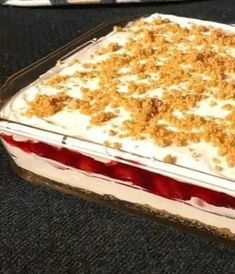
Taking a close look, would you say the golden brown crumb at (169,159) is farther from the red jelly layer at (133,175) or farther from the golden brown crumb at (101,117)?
the golden brown crumb at (101,117)

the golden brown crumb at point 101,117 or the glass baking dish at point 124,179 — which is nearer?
the glass baking dish at point 124,179

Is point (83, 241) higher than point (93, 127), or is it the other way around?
point (93, 127)

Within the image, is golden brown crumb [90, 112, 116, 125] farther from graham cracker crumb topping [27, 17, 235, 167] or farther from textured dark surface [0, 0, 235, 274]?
textured dark surface [0, 0, 235, 274]

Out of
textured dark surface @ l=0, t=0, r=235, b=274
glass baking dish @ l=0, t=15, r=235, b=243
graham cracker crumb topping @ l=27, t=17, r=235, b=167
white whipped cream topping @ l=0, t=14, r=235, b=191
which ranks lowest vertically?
textured dark surface @ l=0, t=0, r=235, b=274

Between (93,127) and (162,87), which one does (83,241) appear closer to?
(93,127)

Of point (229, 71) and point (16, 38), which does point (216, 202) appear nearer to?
point (229, 71)

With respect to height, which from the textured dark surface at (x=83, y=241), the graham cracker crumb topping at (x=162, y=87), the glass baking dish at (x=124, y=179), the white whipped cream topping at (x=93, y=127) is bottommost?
the textured dark surface at (x=83, y=241)

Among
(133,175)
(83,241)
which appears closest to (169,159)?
(133,175)

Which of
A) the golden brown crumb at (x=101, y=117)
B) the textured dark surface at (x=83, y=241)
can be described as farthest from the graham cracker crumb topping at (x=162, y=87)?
the textured dark surface at (x=83, y=241)

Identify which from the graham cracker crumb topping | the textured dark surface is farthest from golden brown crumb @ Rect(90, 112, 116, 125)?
the textured dark surface
